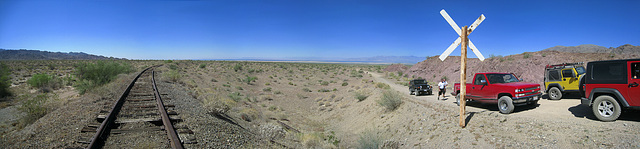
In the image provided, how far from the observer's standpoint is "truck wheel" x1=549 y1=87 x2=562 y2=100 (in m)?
12.9

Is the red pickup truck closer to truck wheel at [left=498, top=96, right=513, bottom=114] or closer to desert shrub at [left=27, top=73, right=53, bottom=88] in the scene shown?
truck wheel at [left=498, top=96, right=513, bottom=114]

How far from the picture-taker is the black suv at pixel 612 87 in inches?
262

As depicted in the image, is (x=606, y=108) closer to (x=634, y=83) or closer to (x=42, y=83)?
(x=634, y=83)

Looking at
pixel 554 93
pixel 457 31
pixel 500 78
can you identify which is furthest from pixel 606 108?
pixel 554 93

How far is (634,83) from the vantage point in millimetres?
6586

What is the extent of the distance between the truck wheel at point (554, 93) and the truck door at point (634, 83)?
23.5ft

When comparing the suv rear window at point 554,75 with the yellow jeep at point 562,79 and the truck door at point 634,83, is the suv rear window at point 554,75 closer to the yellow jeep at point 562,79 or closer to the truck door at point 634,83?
the yellow jeep at point 562,79

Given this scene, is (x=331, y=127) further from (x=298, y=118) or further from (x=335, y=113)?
(x=335, y=113)

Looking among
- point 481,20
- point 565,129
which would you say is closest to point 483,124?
point 565,129

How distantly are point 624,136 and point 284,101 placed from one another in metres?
19.1

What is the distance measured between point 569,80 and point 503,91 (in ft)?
18.5

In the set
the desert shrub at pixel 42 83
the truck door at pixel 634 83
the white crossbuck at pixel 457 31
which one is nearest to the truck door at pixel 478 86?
the truck door at pixel 634 83

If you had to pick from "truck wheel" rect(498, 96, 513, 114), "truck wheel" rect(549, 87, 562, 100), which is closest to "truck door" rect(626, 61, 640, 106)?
"truck wheel" rect(498, 96, 513, 114)

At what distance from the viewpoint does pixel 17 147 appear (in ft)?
18.6
